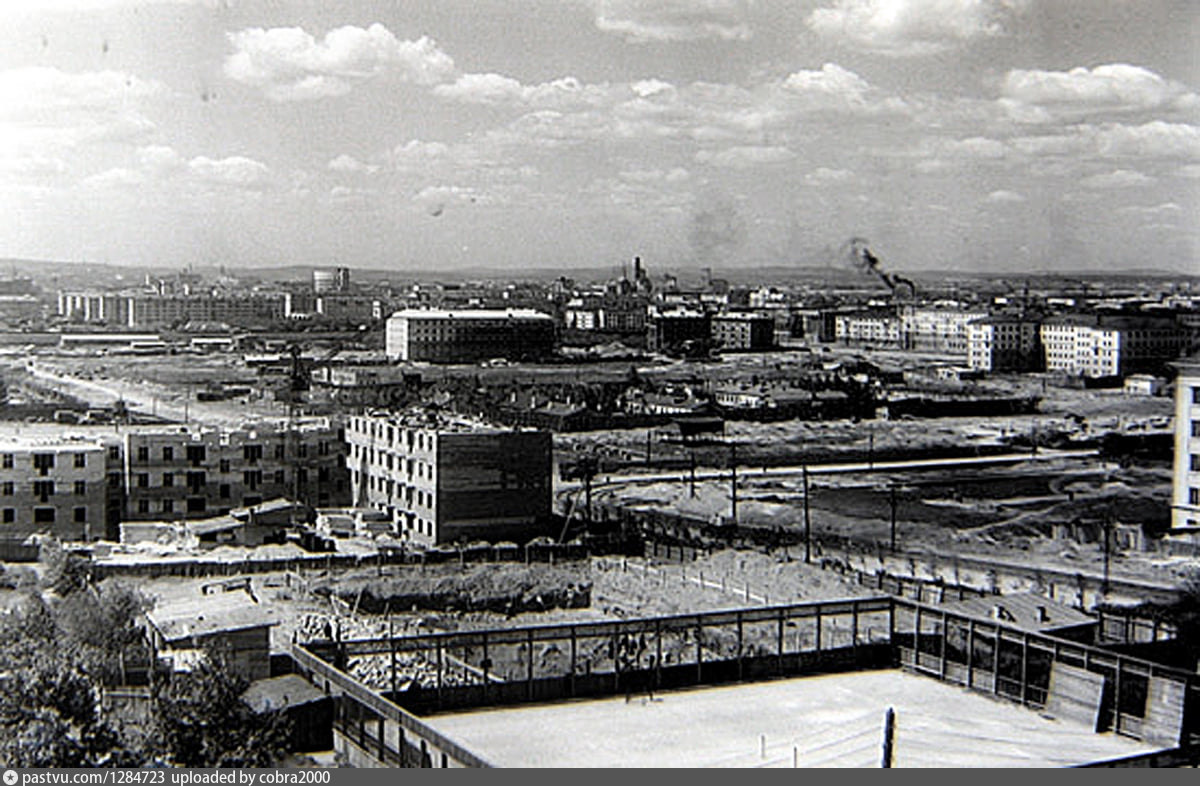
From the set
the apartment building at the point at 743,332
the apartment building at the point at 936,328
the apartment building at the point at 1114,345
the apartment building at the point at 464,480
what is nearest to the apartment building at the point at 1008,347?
the apartment building at the point at 1114,345

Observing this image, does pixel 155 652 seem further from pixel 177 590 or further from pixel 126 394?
pixel 126 394

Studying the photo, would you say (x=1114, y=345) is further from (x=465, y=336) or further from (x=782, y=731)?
(x=782, y=731)

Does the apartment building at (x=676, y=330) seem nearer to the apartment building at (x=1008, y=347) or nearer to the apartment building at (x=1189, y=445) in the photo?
the apartment building at (x=1008, y=347)

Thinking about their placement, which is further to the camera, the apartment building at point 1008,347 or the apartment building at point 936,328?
the apartment building at point 936,328

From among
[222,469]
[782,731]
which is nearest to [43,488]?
[222,469]

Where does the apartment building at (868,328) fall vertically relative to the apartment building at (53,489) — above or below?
above

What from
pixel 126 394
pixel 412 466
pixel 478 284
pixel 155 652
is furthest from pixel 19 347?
pixel 155 652
